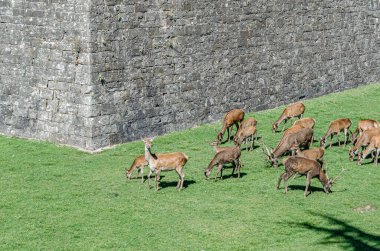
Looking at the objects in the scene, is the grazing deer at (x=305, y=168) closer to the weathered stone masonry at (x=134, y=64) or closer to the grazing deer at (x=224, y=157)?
the grazing deer at (x=224, y=157)

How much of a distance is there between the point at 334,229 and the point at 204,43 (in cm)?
905

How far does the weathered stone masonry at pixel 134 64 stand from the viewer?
20.5 m

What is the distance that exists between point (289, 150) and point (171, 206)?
3.84 meters

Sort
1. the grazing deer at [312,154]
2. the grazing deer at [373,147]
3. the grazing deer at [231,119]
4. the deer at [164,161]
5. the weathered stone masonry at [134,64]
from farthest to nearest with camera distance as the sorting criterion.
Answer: the grazing deer at [231,119] < the weathered stone masonry at [134,64] < the grazing deer at [373,147] < the grazing deer at [312,154] < the deer at [164,161]

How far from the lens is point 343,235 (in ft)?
49.1

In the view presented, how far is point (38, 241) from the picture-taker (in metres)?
14.8

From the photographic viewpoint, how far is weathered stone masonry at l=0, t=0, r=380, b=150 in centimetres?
2050

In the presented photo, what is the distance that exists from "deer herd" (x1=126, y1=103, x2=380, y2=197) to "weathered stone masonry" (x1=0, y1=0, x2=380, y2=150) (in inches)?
64.8

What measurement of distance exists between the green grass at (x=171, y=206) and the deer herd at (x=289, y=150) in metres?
0.26

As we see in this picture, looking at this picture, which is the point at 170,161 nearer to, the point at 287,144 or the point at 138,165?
the point at 138,165

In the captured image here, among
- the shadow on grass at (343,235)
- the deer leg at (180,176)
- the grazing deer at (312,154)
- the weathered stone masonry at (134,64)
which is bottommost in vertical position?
the shadow on grass at (343,235)

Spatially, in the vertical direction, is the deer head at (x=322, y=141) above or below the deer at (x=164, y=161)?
below

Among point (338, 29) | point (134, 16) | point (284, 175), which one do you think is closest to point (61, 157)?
point (134, 16)

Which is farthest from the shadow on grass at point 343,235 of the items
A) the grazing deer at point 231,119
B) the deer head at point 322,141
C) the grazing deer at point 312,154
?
the grazing deer at point 231,119
